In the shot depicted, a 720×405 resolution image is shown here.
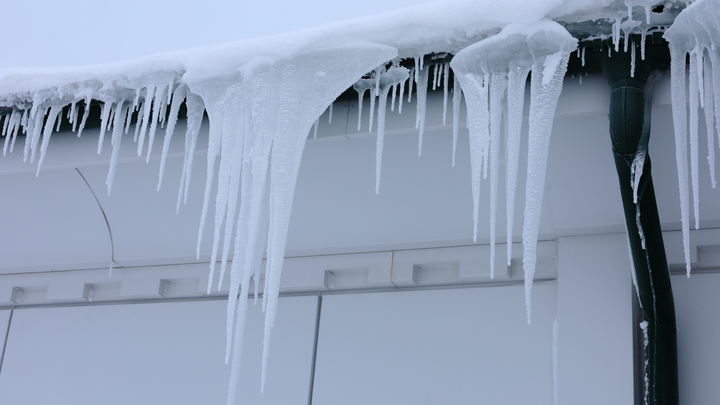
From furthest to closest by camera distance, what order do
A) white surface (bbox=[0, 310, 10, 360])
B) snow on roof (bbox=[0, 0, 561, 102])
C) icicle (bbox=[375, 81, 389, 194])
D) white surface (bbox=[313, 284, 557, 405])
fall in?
1. white surface (bbox=[0, 310, 10, 360])
2. white surface (bbox=[313, 284, 557, 405])
3. icicle (bbox=[375, 81, 389, 194])
4. snow on roof (bbox=[0, 0, 561, 102])

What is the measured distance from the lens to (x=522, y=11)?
2008 millimetres

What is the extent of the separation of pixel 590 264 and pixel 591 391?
47cm

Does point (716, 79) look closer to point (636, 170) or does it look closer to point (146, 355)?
point (636, 170)

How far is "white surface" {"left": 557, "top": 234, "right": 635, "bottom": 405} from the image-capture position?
264 cm

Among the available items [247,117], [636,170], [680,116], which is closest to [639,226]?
[636,170]

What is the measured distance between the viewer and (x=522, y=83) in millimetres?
2221

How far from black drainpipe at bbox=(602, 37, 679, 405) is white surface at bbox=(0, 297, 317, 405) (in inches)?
55.3

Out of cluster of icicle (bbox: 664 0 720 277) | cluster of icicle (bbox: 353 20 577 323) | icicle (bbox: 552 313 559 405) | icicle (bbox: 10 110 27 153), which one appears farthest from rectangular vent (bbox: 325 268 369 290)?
cluster of icicle (bbox: 664 0 720 277)

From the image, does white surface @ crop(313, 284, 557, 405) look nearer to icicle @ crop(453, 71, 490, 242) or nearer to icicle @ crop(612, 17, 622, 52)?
icicle @ crop(453, 71, 490, 242)

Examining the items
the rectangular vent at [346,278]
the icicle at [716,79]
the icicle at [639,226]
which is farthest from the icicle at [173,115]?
the icicle at [716,79]

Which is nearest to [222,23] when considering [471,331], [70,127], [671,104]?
[70,127]

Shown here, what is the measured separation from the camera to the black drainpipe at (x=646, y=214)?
7.05 ft

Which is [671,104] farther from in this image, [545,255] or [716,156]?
[545,255]

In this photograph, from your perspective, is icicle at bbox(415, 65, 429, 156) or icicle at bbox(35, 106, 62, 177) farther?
icicle at bbox(35, 106, 62, 177)
